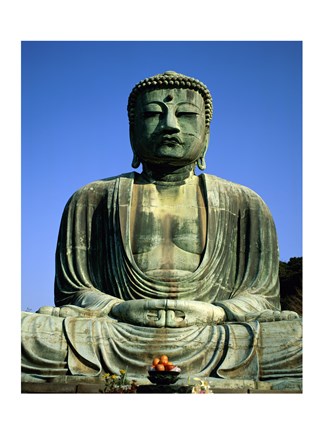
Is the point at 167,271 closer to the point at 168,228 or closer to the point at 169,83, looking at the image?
the point at 168,228

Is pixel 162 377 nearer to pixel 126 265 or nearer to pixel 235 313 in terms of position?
pixel 235 313

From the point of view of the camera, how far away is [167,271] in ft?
35.6

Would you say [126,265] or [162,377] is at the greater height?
[126,265]

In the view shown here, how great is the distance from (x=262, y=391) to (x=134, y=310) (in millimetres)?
1953

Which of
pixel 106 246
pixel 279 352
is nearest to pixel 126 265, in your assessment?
pixel 106 246

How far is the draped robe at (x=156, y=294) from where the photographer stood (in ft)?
31.3

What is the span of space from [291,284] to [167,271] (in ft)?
47.1

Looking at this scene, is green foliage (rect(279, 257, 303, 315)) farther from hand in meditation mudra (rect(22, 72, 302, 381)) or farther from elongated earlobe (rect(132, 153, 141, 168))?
elongated earlobe (rect(132, 153, 141, 168))

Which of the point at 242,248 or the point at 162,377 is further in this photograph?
the point at 242,248

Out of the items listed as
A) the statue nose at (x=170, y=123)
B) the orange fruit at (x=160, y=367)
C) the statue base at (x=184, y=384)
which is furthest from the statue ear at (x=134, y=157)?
the orange fruit at (x=160, y=367)

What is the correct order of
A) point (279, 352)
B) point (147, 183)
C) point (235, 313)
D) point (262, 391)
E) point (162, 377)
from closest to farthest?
point (162, 377), point (262, 391), point (279, 352), point (235, 313), point (147, 183)

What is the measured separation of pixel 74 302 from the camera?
1086 centimetres

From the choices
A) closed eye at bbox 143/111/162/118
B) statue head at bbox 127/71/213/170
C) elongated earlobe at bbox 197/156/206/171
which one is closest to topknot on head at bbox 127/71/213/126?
statue head at bbox 127/71/213/170

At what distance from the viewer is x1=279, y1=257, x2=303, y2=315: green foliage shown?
76.4 feet
